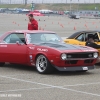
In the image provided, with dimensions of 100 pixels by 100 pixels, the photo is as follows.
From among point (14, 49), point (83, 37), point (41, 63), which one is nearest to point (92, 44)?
point (83, 37)

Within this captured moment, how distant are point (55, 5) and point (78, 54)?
17666cm

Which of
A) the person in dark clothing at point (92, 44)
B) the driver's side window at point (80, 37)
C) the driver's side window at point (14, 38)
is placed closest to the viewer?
the driver's side window at point (14, 38)

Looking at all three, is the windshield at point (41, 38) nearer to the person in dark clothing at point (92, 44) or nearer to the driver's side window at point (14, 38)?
the driver's side window at point (14, 38)

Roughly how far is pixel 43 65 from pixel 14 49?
53.0 inches

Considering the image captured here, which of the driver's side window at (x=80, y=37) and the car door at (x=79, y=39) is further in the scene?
the driver's side window at (x=80, y=37)

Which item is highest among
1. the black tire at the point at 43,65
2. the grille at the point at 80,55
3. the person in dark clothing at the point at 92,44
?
the person in dark clothing at the point at 92,44

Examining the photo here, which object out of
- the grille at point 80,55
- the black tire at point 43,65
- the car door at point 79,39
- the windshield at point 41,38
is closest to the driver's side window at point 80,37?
the car door at point 79,39

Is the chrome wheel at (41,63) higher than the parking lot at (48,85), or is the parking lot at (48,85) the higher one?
the chrome wheel at (41,63)

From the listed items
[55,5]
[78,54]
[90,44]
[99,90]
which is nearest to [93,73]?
[78,54]

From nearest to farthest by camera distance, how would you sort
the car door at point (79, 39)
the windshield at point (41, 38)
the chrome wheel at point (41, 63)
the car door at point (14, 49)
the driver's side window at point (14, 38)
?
the chrome wheel at point (41, 63)
the car door at point (14, 49)
the windshield at point (41, 38)
the driver's side window at point (14, 38)
the car door at point (79, 39)

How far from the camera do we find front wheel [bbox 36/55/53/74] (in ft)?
35.7

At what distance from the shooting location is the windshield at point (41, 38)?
11961 mm

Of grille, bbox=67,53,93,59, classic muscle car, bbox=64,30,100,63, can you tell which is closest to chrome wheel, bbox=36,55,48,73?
grille, bbox=67,53,93,59

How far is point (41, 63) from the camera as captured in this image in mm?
11133
